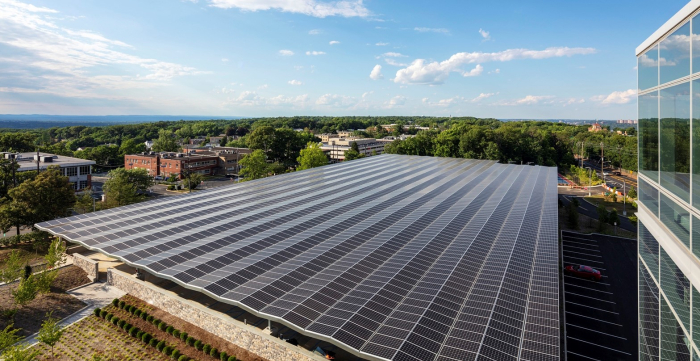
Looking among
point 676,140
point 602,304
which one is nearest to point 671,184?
point 676,140

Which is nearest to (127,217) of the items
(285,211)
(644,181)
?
(285,211)

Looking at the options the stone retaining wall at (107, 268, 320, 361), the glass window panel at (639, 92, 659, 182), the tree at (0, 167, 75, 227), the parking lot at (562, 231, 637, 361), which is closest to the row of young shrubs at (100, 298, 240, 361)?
the stone retaining wall at (107, 268, 320, 361)

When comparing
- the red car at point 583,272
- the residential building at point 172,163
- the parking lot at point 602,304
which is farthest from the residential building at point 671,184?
the residential building at point 172,163

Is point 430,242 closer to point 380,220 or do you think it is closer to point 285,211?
point 380,220

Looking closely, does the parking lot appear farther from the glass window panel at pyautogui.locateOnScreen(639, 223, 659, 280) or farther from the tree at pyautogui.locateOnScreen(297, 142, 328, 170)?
the tree at pyautogui.locateOnScreen(297, 142, 328, 170)

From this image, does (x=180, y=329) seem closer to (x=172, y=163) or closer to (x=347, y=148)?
(x=172, y=163)
